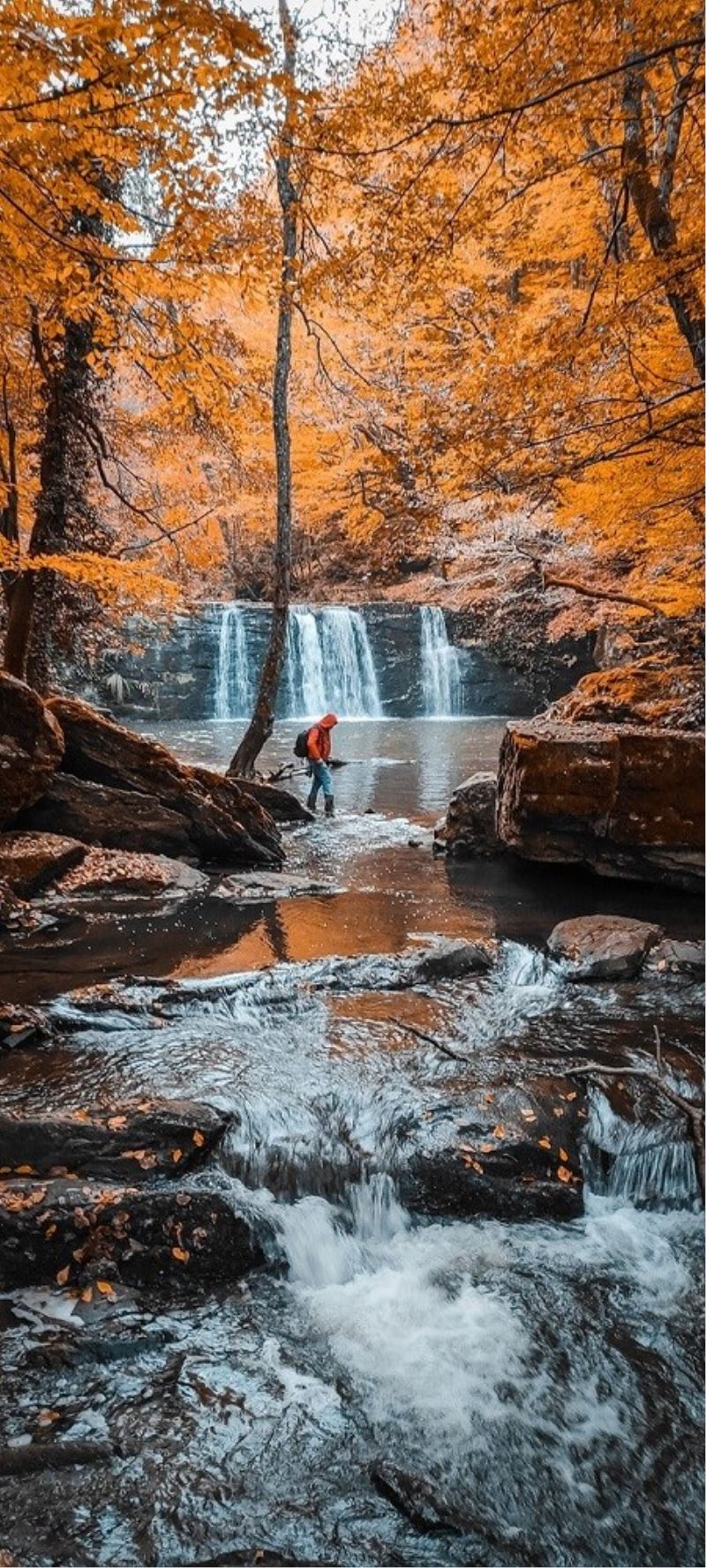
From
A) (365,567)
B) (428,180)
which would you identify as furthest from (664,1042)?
(365,567)

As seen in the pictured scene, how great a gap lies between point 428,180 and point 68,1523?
6.10 m

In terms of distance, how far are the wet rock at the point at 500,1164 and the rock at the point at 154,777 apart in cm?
492

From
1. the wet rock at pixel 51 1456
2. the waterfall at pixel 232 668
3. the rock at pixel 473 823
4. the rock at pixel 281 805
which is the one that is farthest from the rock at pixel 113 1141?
the waterfall at pixel 232 668

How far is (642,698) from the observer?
30.2 ft

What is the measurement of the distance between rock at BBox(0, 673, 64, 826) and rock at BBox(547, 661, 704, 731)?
579 centimetres

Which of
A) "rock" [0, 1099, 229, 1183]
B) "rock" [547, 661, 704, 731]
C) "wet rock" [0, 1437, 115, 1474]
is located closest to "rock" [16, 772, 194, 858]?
"rock" [0, 1099, 229, 1183]

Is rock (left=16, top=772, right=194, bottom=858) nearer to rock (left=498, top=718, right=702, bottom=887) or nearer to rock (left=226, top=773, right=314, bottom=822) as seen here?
rock (left=226, top=773, right=314, bottom=822)

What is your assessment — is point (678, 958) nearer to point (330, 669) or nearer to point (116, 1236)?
point (116, 1236)

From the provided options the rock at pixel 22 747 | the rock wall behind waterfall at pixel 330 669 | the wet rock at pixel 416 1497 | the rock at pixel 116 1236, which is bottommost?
the wet rock at pixel 416 1497

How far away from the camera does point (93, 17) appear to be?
118 inches

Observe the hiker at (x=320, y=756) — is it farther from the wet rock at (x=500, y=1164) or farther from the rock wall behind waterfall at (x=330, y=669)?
the rock wall behind waterfall at (x=330, y=669)

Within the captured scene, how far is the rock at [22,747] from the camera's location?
690 cm

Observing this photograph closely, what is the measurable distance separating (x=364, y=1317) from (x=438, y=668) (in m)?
22.7

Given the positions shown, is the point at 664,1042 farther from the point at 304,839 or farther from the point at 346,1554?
the point at 304,839
